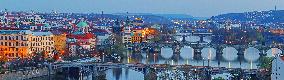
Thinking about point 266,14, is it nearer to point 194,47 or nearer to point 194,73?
point 194,47

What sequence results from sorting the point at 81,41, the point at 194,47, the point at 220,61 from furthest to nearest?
the point at 194,47, the point at 81,41, the point at 220,61

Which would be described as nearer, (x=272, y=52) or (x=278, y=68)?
(x=278, y=68)

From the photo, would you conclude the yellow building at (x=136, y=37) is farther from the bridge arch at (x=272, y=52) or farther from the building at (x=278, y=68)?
the building at (x=278, y=68)

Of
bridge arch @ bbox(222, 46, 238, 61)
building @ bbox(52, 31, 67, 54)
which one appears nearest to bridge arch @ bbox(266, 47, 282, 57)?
bridge arch @ bbox(222, 46, 238, 61)

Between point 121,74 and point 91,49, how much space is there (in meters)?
8.54

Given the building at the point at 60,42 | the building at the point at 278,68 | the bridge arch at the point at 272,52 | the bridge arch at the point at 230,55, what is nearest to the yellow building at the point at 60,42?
the building at the point at 60,42

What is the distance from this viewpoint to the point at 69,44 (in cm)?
2958

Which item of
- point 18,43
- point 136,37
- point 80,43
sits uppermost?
point 18,43

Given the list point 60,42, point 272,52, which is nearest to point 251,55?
point 272,52

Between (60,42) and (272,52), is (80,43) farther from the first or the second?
(272,52)

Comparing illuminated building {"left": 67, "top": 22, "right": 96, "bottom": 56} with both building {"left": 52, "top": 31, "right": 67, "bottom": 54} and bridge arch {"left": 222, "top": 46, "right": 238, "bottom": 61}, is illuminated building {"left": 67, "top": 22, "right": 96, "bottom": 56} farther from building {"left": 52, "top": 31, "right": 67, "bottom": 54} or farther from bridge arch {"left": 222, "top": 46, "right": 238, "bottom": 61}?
bridge arch {"left": 222, "top": 46, "right": 238, "bottom": 61}

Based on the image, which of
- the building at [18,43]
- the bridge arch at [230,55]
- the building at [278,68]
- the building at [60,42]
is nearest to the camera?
the building at [278,68]

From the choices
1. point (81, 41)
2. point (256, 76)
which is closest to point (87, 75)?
point (256, 76)

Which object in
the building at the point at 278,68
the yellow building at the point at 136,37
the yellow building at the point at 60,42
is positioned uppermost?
the building at the point at 278,68
